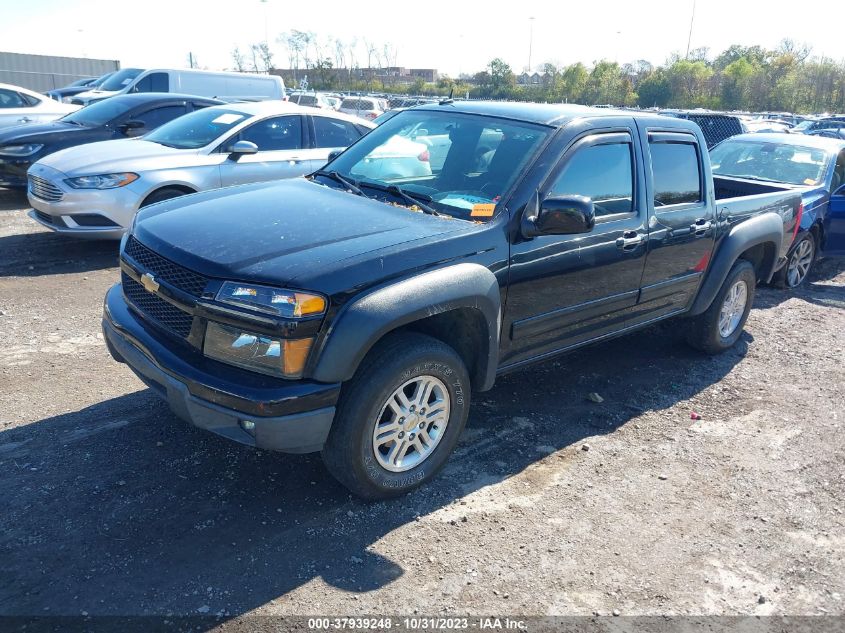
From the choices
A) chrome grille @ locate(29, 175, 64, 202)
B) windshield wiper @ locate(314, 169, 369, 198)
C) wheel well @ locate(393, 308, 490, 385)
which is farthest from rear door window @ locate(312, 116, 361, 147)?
wheel well @ locate(393, 308, 490, 385)

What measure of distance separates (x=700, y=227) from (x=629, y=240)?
0.98 m

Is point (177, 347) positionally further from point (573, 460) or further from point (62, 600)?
point (573, 460)

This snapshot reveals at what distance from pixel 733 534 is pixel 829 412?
2.06 meters

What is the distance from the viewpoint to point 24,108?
12242 mm

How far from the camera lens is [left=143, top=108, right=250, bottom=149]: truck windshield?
786 centimetres

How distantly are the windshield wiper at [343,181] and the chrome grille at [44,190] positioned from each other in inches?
154

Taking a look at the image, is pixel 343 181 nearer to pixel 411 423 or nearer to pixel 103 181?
pixel 411 423

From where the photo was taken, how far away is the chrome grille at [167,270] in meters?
3.12

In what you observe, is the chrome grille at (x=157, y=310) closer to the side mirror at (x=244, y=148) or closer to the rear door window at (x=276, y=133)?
the side mirror at (x=244, y=148)

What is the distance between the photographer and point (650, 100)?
49.5m

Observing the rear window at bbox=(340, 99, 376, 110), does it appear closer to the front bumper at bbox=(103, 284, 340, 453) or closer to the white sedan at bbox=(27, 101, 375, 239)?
the white sedan at bbox=(27, 101, 375, 239)

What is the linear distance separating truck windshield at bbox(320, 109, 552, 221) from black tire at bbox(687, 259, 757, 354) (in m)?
2.47

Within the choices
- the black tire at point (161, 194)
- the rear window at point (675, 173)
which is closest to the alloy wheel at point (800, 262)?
the rear window at point (675, 173)

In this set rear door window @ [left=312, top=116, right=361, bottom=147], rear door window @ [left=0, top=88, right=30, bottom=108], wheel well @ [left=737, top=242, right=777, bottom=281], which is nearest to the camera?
wheel well @ [left=737, top=242, right=777, bottom=281]
